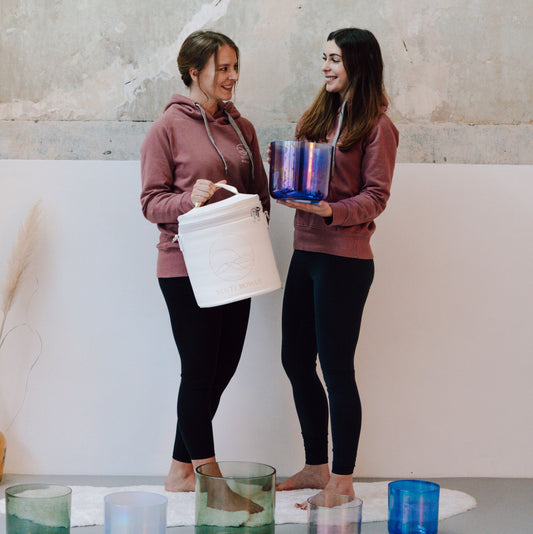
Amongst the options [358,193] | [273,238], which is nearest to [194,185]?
[358,193]

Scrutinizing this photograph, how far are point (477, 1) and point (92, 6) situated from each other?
1378 millimetres

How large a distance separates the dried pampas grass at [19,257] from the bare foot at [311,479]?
43.8 inches

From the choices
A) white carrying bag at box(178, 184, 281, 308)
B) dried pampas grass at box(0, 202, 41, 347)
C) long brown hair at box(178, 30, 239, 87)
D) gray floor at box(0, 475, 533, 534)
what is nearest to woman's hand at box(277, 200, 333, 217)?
white carrying bag at box(178, 184, 281, 308)

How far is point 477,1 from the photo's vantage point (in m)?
2.64

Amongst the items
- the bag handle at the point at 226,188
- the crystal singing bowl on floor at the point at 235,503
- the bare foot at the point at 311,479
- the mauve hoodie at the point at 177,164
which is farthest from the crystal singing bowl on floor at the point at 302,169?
the bare foot at the point at 311,479

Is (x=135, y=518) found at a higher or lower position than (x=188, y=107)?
lower

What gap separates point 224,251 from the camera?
6.60 ft

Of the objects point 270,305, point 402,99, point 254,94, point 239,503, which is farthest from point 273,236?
point 239,503

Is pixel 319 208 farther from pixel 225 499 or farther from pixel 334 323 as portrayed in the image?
pixel 225 499

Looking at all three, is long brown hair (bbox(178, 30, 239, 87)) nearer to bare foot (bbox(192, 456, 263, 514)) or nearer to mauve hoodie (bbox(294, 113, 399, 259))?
mauve hoodie (bbox(294, 113, 399, 259))

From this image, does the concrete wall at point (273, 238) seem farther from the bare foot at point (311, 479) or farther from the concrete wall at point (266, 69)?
the bare foot at point (311, 479)

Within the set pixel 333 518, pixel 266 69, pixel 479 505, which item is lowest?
pixel 479 505

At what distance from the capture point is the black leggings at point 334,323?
2143mm

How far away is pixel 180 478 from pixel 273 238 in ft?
2.89
